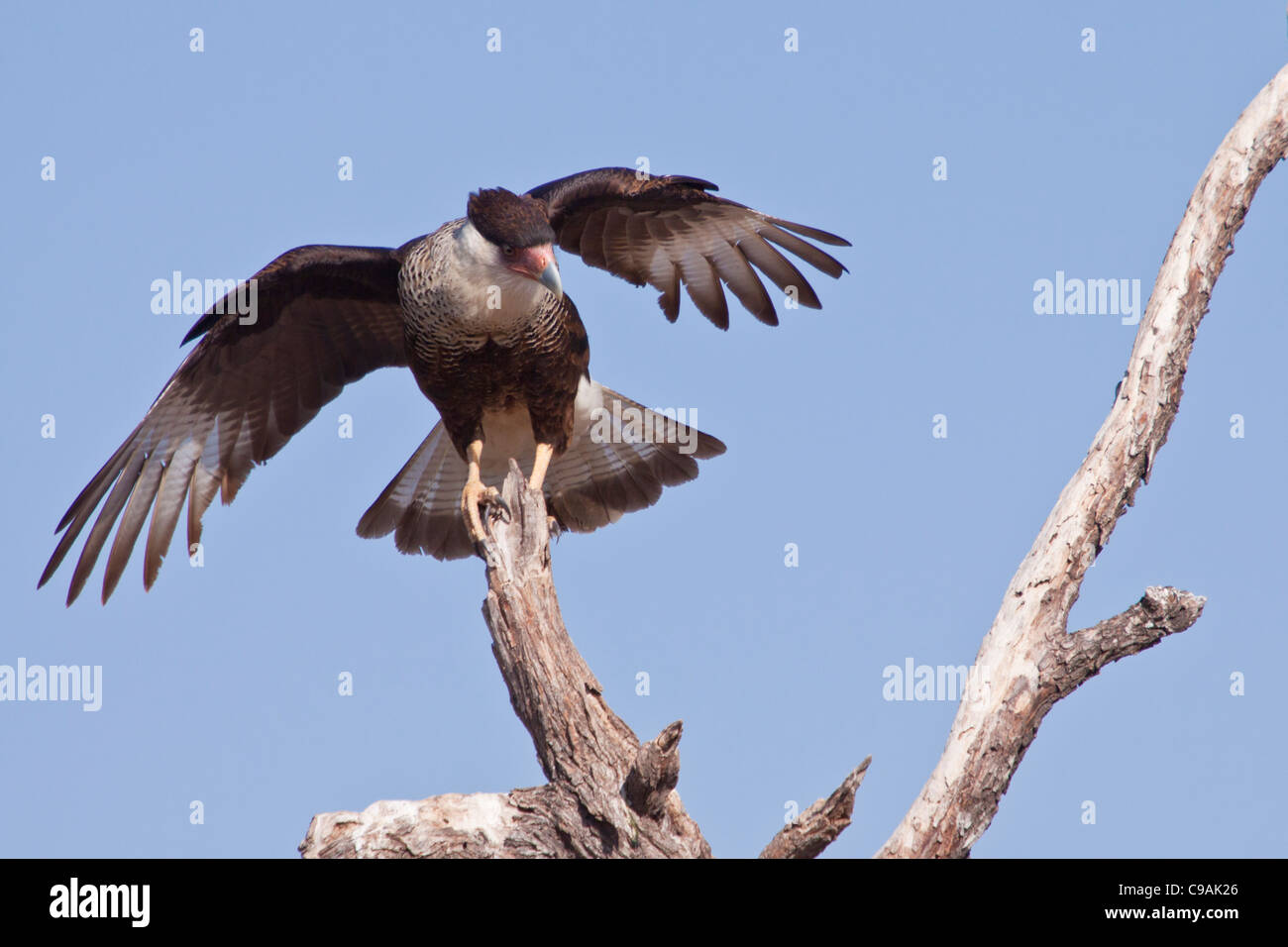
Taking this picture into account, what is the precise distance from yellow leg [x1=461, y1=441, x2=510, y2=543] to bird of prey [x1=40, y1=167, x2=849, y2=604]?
0.05 feet

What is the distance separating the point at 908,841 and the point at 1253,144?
315 cm

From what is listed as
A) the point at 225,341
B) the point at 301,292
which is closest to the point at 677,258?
the point at 301,292

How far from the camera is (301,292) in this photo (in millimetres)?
7566

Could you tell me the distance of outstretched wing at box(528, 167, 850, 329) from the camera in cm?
699

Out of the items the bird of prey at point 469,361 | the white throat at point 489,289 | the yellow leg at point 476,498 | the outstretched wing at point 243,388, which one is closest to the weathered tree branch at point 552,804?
the yellow leg at point 476,498

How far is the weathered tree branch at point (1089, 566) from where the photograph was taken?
16.2 ft

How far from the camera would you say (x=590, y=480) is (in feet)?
25.6

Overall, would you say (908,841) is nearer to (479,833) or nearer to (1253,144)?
(479,833)

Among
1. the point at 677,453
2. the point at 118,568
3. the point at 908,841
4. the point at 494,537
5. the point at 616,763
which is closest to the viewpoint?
the point at 908,841

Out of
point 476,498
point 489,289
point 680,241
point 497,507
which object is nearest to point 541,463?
point 476,498

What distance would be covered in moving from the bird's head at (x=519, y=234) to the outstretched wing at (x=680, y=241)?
44 cm

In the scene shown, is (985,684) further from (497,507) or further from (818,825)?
(497,507)

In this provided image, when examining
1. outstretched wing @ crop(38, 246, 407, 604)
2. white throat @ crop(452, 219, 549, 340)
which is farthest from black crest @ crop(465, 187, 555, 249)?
outstretched wing @ crop(38, 246, 407, 604)

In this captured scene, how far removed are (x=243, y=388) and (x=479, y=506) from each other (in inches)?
76.4
